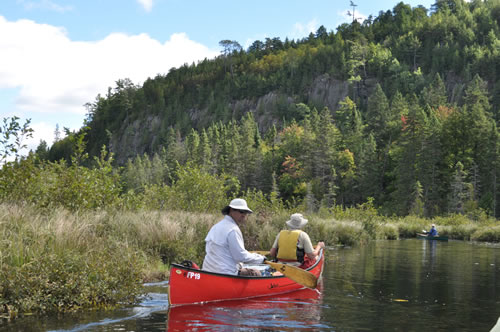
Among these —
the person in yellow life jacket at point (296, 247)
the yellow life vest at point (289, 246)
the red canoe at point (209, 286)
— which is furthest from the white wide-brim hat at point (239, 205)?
the yellow life vest at point (289, 246)

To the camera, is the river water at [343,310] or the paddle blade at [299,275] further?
the paddle blade at [299,275]

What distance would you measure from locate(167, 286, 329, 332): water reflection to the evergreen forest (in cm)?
689

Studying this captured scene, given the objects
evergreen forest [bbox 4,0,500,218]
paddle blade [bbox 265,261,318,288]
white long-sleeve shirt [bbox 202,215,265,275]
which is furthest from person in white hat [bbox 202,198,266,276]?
evergreen forest [bbox 4,0,500,218]

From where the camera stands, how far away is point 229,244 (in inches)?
451

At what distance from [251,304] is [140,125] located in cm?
16582

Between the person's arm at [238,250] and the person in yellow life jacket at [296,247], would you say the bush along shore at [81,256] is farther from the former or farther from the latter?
the person in yellow life jacket at [296,247]

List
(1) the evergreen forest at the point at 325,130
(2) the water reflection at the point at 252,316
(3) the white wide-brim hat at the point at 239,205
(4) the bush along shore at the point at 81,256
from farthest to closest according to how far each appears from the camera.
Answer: (1) the evergreen forest at the point at 325,130
(3) the white wide-brim hat at the point at 239,205
(2) the water reflection at the point at 252,316
(4) the bush along shore at the point at 81,256

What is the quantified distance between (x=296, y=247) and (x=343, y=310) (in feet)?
9.87

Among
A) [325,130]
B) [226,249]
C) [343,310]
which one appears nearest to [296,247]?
[343,310]

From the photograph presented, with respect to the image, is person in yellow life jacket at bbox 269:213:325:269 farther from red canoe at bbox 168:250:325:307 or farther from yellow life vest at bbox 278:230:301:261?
red canoe at bbox 168:250:325:307

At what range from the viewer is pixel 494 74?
406 feet

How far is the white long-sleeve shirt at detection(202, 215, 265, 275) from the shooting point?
1138cm

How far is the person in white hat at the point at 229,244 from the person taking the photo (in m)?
11.3

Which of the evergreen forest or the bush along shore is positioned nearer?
the bush along shore
